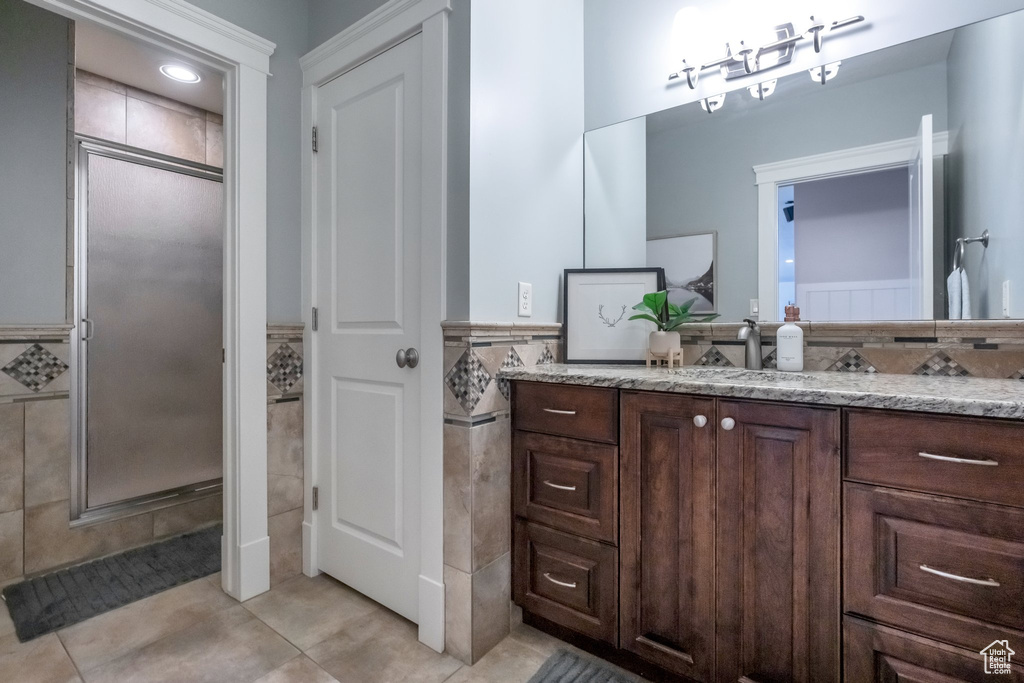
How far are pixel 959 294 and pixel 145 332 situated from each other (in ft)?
10.3

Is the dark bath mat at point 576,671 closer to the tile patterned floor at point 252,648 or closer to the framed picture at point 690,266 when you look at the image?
the tile patterned floor at point 252,648

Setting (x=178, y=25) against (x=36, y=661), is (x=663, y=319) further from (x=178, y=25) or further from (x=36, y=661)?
(x=36, y=661)

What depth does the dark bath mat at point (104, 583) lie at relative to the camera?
169 cm

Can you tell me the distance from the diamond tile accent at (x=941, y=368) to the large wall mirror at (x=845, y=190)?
0.40 ft

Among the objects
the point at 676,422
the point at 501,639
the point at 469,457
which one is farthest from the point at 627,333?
the point at 501,639

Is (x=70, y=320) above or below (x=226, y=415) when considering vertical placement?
above

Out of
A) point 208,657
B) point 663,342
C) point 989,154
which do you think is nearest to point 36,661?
point 208,657

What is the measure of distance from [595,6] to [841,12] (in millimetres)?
894

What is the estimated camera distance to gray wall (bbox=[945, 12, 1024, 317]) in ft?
4.22

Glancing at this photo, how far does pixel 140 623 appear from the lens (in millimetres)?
1656

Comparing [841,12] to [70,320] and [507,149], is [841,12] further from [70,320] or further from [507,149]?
[70,320]

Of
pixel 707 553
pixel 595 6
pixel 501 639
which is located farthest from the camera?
pixel 595 6

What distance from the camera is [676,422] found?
1263 mm

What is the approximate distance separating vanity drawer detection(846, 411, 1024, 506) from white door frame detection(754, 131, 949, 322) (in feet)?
2.25
